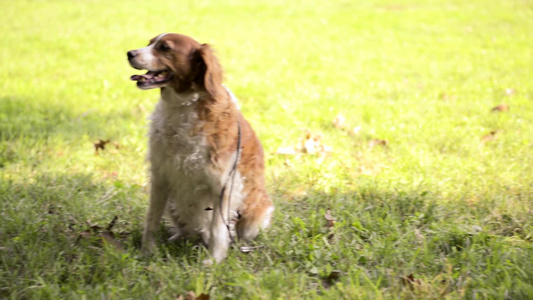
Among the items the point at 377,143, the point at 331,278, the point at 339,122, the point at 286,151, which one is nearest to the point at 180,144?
the point at 331,278

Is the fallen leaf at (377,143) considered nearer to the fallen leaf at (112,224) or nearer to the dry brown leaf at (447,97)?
the dry brown leaf at (447,97)

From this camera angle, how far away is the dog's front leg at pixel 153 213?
10.7 feet

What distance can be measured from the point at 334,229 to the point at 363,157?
1642mm

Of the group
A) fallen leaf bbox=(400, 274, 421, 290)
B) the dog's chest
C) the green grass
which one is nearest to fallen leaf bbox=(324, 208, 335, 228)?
the green grass

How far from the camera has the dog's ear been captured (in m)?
2.96

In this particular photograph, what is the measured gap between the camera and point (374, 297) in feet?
8.65

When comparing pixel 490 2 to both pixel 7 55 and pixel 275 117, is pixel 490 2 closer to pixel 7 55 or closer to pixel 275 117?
pixel 275 117

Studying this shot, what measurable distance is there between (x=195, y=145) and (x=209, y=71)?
434 millimetres

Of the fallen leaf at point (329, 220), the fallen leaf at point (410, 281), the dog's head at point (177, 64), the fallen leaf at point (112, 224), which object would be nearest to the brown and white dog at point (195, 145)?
the dog's head at point (177, 64)

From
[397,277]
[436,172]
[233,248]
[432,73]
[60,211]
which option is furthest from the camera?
[432,73]

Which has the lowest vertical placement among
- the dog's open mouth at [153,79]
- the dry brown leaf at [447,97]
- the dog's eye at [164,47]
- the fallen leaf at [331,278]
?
the fallen leaf at [331,278]

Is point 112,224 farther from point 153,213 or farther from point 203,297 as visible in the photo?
point 203,297

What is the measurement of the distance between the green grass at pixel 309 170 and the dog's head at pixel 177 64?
1.00 meters

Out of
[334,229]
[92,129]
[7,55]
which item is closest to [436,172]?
[334,229]
